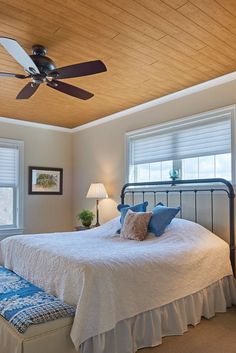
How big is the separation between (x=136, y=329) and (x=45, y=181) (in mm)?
3769

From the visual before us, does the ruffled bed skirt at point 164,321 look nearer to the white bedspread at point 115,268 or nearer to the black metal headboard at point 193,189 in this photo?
the white bedspread at point 115,268

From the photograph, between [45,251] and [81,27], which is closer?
[81,27]

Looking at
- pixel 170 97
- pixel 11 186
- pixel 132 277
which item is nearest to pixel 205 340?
pixel 132 277

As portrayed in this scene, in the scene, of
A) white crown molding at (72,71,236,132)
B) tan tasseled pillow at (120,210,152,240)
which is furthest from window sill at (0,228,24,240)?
tan tasseled pillow at (120,210,152,240)

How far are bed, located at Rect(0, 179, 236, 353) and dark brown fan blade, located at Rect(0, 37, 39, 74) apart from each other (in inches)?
62.3

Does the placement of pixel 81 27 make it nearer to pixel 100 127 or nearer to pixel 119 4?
pixel 119 4

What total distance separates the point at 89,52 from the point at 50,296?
221 cm

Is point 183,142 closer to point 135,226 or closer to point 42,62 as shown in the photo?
point 135,226

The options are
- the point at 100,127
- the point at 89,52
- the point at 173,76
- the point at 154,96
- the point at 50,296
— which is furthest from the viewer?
the point at 100,127

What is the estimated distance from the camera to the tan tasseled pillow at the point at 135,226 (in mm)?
3236

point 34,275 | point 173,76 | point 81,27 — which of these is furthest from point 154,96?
point 34,275

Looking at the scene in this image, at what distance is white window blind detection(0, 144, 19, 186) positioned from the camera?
510 cm

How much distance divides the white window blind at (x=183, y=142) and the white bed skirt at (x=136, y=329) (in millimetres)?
1534

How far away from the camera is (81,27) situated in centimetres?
242
